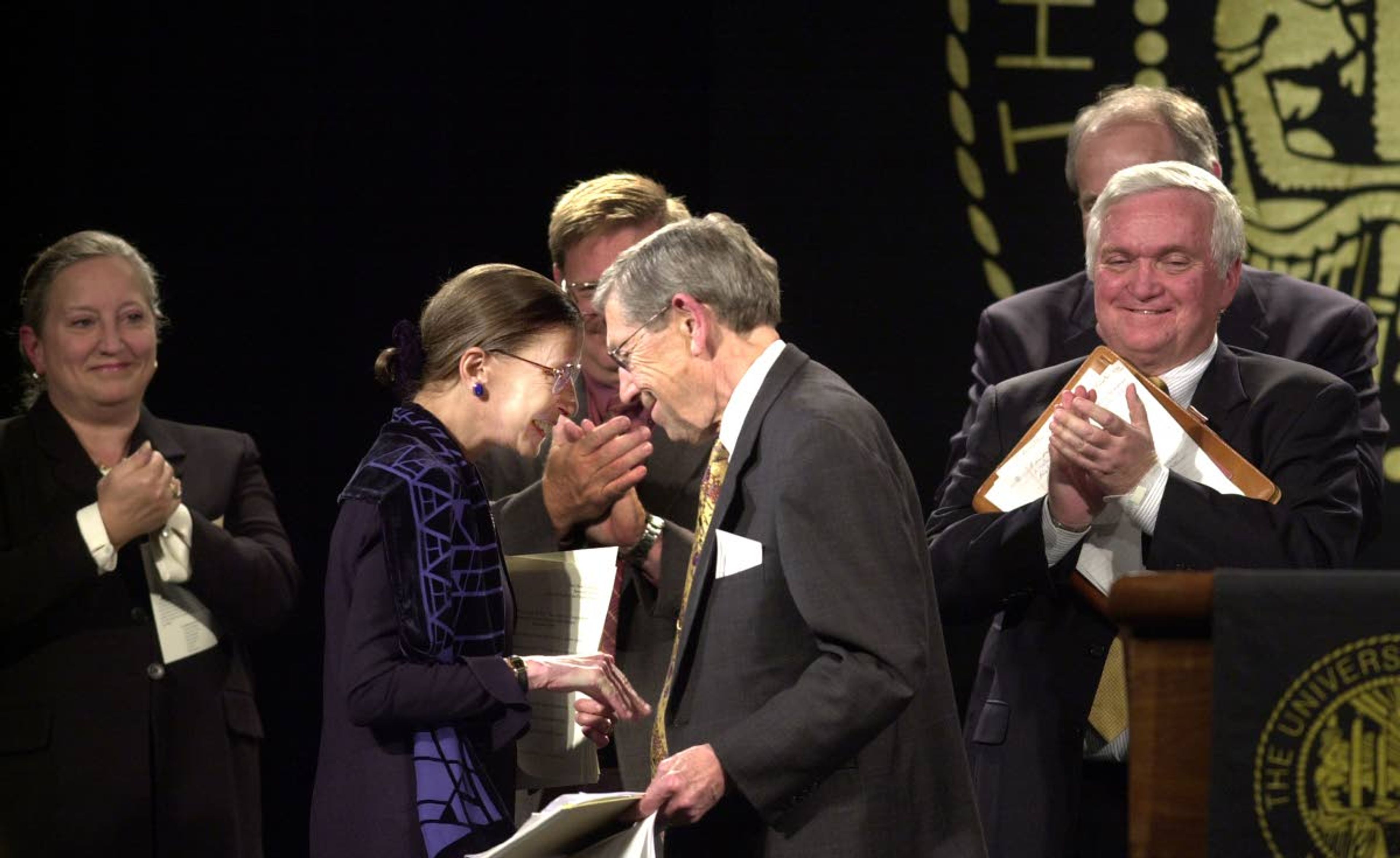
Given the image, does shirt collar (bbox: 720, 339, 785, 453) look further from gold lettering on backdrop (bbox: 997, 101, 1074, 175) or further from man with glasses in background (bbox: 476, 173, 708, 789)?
gold lettering on backdrop (bbox: 997, 101, 1074, 175)

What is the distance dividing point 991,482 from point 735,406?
646 millimetres

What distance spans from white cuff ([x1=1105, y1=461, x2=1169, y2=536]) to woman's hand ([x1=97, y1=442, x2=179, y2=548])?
1708 millimetres

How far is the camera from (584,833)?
2.15 m

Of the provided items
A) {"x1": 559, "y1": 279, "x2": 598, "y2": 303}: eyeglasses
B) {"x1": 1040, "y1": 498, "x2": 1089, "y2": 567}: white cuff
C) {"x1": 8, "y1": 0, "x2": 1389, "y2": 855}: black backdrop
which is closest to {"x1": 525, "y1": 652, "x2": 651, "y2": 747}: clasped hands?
{"x1": 1040, "y1": 498, "x2": 1089, "y2": 567}: white cuff

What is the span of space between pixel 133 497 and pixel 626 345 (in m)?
1.18

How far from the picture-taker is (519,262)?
459 cm

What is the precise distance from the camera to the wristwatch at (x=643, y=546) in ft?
10.0

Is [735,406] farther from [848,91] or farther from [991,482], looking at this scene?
[848,91]

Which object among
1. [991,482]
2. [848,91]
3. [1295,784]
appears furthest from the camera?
[848,91]

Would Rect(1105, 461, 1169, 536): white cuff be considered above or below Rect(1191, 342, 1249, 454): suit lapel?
below

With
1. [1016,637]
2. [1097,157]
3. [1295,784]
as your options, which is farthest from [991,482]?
[1295,784]

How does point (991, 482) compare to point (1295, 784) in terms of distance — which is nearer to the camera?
point (1295, 784)

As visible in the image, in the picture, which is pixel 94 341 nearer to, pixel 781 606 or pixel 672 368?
pixel 672 368

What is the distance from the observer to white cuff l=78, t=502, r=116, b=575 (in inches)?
127
